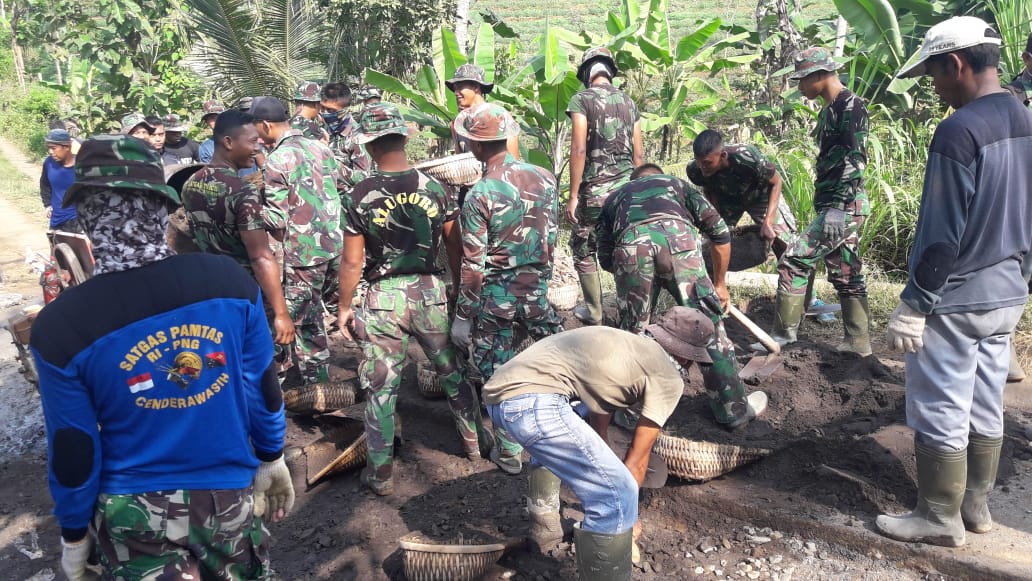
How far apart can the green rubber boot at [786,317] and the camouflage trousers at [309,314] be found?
334 centimetres

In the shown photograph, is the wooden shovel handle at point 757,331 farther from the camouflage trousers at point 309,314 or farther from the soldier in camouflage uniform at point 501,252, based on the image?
the camouflage trousers at point 309,314

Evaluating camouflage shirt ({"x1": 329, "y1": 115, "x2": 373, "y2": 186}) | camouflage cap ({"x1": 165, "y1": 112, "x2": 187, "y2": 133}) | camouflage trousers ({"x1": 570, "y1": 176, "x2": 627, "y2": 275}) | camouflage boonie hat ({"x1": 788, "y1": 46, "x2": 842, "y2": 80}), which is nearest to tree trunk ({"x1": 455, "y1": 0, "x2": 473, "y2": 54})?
camouflage shirt ({"x1": 329, "y1": 115, "x2": 373, "y2": 186})

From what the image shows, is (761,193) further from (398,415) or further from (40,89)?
(40,89)

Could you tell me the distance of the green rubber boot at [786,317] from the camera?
587cm

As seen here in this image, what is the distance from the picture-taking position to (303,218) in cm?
534

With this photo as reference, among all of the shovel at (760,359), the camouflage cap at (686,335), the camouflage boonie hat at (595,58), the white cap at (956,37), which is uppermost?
the white cap at (956,37)

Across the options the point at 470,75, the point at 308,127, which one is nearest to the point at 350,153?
the point at 308,127

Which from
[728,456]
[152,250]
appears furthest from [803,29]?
[152,250]

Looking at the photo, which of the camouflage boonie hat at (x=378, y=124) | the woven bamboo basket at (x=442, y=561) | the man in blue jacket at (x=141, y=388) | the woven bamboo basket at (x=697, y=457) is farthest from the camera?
the camouflage boonie hat at (x=378, y=124)

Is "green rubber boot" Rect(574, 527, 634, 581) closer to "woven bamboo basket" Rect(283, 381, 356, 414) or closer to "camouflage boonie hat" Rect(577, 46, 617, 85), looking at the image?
"woven bamboo basket" Rect(283, 381, 356, 414)

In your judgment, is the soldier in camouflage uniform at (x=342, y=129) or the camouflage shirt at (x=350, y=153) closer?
the camouflage shirt at (x=350, y=153)

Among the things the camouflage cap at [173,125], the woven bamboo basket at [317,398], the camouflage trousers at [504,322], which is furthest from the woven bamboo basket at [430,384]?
the camouflage cap at [173,125]

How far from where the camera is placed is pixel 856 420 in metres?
4.79

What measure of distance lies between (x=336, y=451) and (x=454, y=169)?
2073 millimetres
